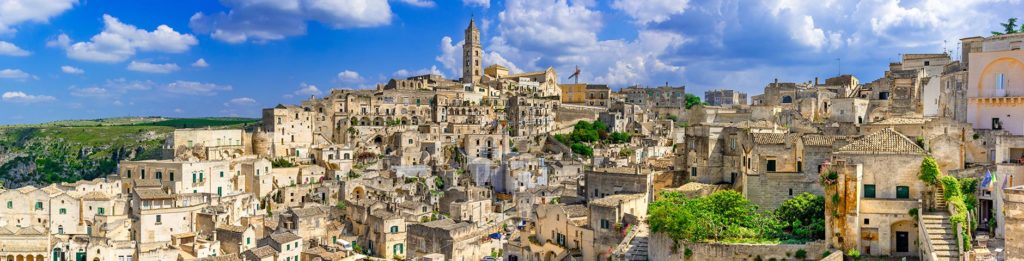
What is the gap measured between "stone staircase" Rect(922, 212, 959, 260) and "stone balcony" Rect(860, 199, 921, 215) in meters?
0.52

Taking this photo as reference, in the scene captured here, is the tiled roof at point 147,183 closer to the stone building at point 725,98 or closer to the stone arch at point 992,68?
the stone arch at point 992,68

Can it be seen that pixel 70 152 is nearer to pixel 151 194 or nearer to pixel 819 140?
pixel 151 194

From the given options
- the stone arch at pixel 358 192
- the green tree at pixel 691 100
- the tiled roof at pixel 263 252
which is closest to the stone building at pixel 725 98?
the green tree at pixel 691 100

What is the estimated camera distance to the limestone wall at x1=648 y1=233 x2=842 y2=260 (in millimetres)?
22828

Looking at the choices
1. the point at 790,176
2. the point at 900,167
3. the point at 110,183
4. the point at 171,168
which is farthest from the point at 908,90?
the point at 110,183

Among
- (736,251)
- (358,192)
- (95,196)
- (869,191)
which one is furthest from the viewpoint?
(358,192)

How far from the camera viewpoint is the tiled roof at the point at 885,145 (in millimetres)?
23797

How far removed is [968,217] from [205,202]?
4030cm

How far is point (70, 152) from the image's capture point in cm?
9250

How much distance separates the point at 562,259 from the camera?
110 feet

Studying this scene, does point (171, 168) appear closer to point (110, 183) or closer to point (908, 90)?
point (110, 183)

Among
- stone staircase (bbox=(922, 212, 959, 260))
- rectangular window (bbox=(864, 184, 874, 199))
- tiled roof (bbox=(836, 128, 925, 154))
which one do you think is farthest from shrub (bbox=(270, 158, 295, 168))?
stone staircase (bbox=(922, 212, 959, 260))

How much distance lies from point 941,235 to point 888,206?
2.14m

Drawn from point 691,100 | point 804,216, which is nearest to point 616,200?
point 804,216
